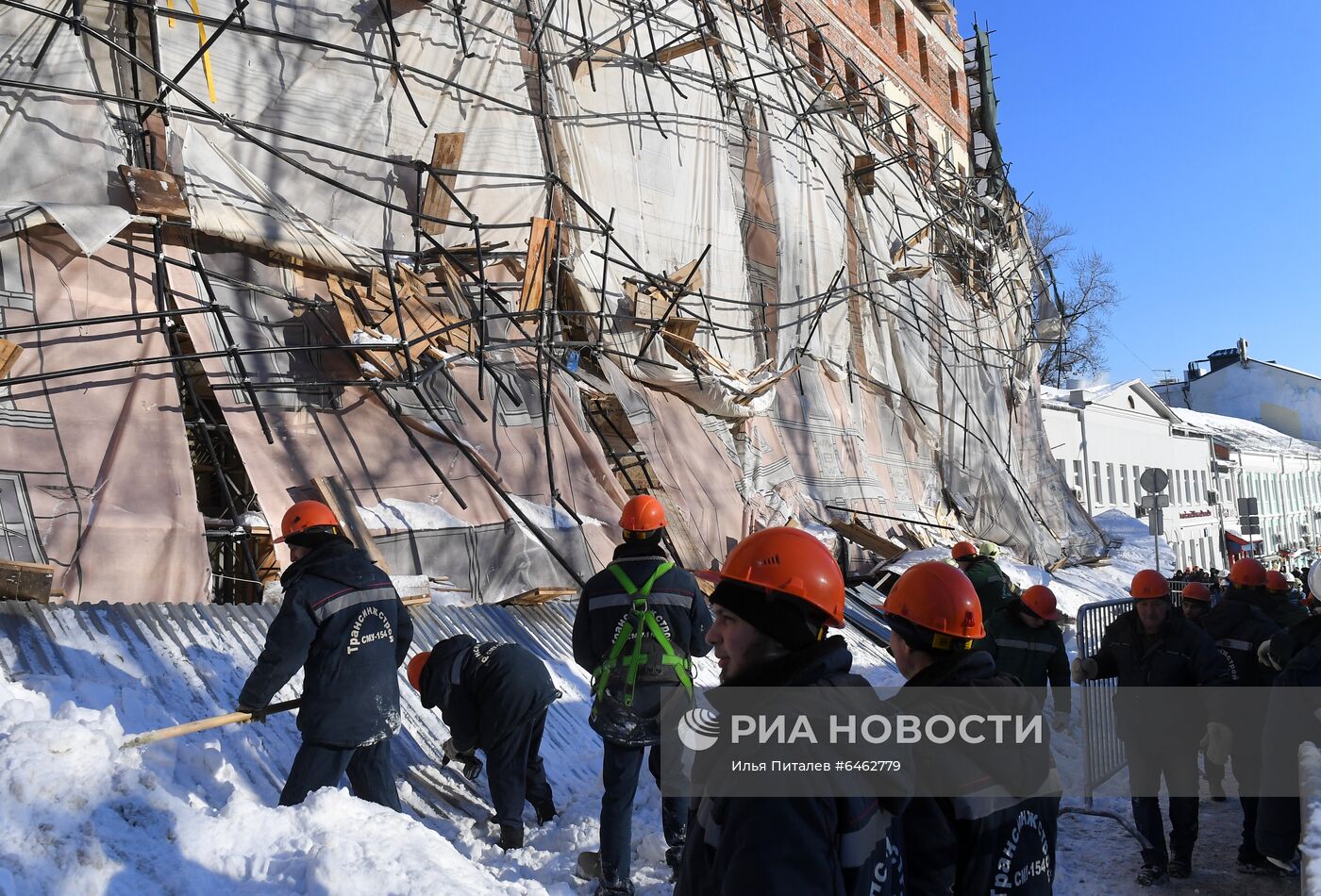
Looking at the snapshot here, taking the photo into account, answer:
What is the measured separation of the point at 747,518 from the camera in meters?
11.1

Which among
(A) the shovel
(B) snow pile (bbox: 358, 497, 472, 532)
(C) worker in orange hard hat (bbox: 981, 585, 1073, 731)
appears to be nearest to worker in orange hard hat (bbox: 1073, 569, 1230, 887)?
(C) worker in orange hard hat (bbox: 981, 585, 1073, 731)

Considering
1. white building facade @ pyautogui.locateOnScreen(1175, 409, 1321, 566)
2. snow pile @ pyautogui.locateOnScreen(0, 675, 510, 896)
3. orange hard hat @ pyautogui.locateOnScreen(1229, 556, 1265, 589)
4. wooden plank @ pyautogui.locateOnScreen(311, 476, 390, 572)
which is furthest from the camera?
white building facade @ pyautogui.locateOnScreen(1175, 409, 1321, 566)

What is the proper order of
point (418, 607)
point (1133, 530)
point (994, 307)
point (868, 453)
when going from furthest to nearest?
point (1133, 530), point (994, 307), point (868, 453), point (418, 607)

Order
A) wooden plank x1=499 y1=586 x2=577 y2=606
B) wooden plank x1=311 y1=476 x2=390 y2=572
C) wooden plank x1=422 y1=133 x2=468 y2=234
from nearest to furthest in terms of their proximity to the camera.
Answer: wooden plank x1=311 y1=476 x2=390 y2=572, wooden plank x1=499 y1=586 x2=577 y2=606, wooden plank x1=422 y1=133 x2=468 y2=234

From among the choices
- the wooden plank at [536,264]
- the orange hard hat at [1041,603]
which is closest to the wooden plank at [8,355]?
the wooden plank at [536,264]

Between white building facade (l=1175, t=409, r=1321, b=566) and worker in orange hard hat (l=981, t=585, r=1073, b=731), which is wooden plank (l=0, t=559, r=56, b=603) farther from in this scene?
white building facade (l=1175, t=409, r=1321, b=566)

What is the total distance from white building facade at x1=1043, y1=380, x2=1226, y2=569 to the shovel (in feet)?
75.7

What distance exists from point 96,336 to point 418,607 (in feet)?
9.58

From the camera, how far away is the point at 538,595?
25.0 ft

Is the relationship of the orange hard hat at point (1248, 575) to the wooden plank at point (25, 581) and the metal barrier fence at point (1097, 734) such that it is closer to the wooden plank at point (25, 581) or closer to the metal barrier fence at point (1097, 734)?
the metal barrier fence at point (1097, 734)

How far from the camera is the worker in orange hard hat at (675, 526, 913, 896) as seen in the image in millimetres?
1656

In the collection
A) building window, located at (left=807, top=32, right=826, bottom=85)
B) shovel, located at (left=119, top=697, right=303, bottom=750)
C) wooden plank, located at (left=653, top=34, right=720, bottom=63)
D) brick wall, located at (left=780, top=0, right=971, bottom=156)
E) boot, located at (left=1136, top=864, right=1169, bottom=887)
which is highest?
brick wall, located at (left=780, top=0, right=971, bottom=156)

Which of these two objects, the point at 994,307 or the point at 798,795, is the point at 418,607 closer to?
the point at 798,795

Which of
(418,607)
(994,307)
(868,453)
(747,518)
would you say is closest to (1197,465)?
(994,307)
